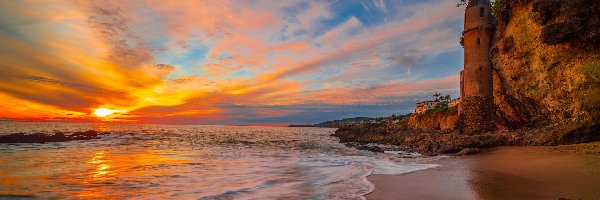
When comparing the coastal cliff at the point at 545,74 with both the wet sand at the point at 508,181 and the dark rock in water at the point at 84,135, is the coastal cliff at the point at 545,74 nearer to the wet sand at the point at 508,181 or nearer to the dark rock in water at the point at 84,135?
the wet sand at the point at 508,181

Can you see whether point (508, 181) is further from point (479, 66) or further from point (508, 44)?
point (479, 66)

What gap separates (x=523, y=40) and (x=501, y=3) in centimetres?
429

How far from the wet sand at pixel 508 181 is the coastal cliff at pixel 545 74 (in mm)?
3696

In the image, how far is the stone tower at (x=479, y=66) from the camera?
26891mm

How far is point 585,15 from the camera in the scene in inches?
577

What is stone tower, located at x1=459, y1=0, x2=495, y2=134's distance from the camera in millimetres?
26891

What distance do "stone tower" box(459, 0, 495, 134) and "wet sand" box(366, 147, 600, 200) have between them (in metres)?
15.8

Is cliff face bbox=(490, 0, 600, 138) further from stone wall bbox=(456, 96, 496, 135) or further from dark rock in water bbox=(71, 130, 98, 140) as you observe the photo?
dark rock in water bbox=(71, 130, 98, 140)

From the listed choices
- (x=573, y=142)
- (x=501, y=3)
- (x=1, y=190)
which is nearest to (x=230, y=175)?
(x=1, y=190)

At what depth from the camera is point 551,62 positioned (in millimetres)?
16672

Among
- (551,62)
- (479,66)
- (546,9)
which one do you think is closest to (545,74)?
(551,62)

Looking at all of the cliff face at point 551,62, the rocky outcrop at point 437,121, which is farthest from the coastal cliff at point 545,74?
the rocky outcrop at point 437,121

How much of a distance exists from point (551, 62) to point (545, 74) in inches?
32.7

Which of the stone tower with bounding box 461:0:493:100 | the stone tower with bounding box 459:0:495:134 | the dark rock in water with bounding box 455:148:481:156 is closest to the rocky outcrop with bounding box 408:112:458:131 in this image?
the stone tower with bounding box 459:0:495:134
